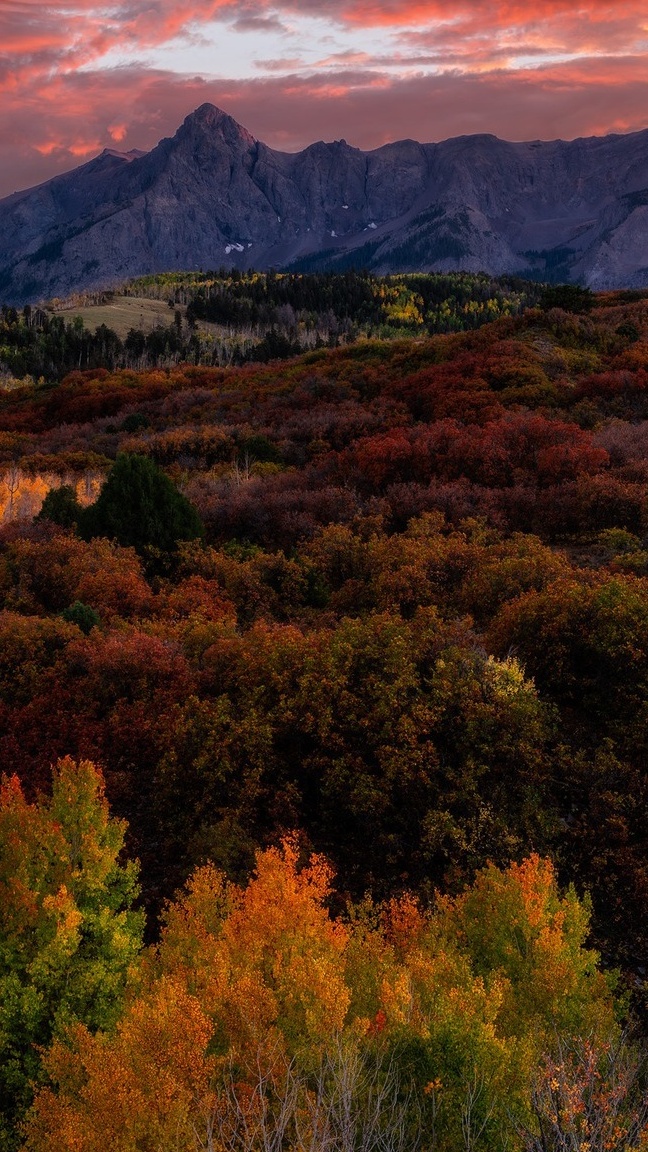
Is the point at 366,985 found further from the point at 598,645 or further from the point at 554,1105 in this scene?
the point at 598,645

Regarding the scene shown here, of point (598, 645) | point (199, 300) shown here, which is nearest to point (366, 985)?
point (598, 645)

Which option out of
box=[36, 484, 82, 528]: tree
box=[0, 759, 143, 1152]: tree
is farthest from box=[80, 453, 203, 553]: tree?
box=[0, 759, 143, 1152]: tree


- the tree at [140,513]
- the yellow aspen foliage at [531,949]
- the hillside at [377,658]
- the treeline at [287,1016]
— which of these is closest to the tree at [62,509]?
the hillside at [377,658]

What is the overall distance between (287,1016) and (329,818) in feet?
20.8

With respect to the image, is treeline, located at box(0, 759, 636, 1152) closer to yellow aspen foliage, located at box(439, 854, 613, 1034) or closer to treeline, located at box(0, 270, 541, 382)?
yellow aspen foliage, located at box(439, 854, 613, 1034)

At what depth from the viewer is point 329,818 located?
15.2m

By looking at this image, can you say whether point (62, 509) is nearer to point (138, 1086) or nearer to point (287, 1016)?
point (287, 1016)

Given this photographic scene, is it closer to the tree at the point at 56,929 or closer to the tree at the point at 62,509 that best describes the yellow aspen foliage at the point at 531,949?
the tree at the point at 56,929

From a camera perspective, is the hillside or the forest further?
the hillside

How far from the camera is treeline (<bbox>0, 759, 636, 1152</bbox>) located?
7.72m

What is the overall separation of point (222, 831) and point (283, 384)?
51.7m

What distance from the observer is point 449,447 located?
36594mm

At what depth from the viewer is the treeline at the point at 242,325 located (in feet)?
443

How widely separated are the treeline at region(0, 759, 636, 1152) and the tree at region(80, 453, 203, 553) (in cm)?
1765
